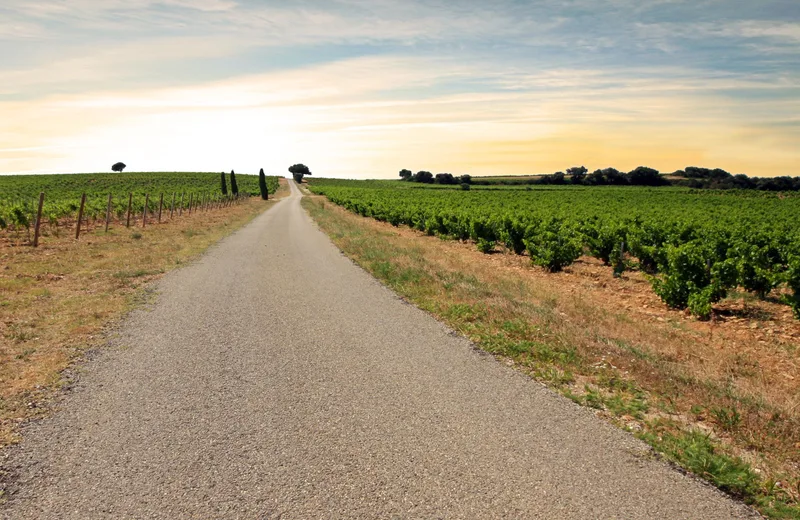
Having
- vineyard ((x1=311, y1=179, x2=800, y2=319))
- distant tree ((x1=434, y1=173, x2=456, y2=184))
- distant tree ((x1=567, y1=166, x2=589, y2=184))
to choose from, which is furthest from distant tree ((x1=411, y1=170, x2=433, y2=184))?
vineyard ((x1=311, y1=179, x2=800, y2=319))

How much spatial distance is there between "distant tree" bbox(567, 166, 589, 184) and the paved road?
4353 inches

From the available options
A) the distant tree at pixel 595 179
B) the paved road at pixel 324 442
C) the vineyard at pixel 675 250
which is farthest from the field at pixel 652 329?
the distant tree at pixel 595 179

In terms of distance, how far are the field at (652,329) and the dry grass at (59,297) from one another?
18.5 ft

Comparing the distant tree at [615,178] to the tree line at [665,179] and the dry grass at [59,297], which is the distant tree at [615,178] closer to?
the tree line at [665,179]

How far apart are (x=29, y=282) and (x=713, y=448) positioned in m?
14.3

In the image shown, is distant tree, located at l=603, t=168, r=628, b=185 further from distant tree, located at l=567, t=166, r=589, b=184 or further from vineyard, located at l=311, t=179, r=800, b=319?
vineyard, located at l=311, t=179, r=800, b=319

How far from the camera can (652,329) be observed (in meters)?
9.68

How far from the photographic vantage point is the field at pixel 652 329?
15.9 ft

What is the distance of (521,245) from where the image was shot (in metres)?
20.5

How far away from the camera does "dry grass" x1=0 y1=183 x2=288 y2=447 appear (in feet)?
20.0

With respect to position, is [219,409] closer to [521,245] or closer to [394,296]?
[394,296]

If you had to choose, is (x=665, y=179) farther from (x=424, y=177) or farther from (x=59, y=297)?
(x=59, y=297)

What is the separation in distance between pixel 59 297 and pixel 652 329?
12.0 m

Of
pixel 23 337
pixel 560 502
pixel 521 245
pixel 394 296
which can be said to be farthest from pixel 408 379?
pixel 521 245
